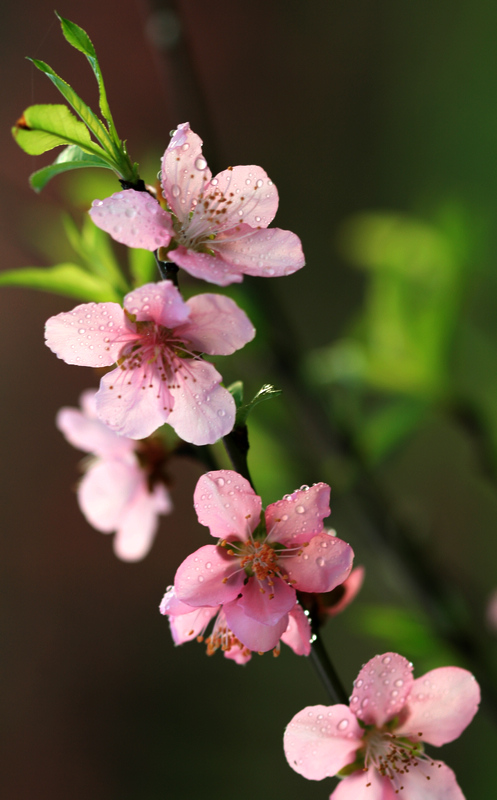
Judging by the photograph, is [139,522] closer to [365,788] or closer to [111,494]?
[111,494]

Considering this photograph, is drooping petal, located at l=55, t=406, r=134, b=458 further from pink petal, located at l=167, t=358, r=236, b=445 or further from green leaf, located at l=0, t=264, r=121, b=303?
pink petal, located at l=167, t=358, r=236, b=445

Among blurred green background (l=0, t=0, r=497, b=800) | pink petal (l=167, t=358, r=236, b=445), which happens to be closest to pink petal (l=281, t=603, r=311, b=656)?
pink petal (l=167, t=358, r=236, b=445)

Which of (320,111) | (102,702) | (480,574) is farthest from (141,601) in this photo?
(320,111)

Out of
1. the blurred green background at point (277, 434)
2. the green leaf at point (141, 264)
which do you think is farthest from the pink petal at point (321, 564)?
the blurred green background at point (277, 434)

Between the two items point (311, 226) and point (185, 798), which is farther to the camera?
point (311, 226)

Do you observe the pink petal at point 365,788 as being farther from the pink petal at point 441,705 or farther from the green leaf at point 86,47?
the green leaf at point 86,47

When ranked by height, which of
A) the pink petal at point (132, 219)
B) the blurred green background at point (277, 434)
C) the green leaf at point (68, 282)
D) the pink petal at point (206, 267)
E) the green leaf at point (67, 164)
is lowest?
the blurred green background at point (277, 434)

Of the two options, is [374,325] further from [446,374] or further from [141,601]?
[141,601]
